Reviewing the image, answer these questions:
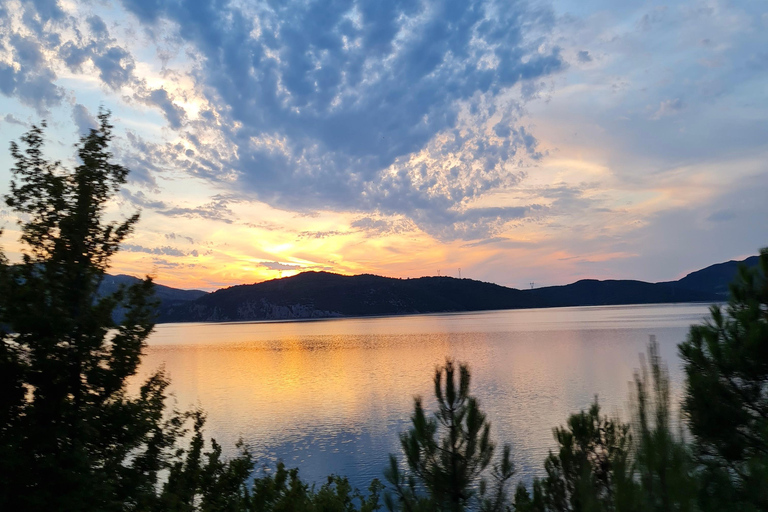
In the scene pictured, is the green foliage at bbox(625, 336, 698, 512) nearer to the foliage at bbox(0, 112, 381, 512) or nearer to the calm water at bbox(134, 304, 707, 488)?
the foliage at bbox(0, 112, 381, 512)

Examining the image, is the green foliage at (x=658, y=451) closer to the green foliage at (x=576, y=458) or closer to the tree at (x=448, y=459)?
the tree at (x=448, y=459)

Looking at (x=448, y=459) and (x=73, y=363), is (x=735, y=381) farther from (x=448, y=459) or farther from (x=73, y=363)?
(x=73, y=363)

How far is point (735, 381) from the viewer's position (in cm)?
1325

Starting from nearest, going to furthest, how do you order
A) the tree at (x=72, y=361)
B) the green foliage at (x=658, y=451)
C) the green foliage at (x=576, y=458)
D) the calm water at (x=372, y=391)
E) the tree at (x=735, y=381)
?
the green foliage at (x=658, y=451) < the tree at (x=72, y=361) < the green foliage at (x=576, y=458) < the tree at (x=735, y=381) < the calm water at (x=372, y=391)

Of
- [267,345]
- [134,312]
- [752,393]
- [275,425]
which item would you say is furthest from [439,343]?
[134,312]

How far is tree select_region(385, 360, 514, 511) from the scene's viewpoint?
8414 millimetres

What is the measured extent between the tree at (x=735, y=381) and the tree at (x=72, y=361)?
12.3 meters

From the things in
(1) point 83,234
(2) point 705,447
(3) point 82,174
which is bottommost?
(2) point 705,447

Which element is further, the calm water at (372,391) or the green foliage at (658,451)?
the calm water at (372,391)

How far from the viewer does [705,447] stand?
12398 mm

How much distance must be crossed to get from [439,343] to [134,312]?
82.5 m

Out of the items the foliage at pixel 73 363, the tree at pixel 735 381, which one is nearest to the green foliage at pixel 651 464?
the foliage at pixel 73 363

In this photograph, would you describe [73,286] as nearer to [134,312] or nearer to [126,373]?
[134,312]

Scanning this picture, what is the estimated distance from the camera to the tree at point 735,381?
1214cm
